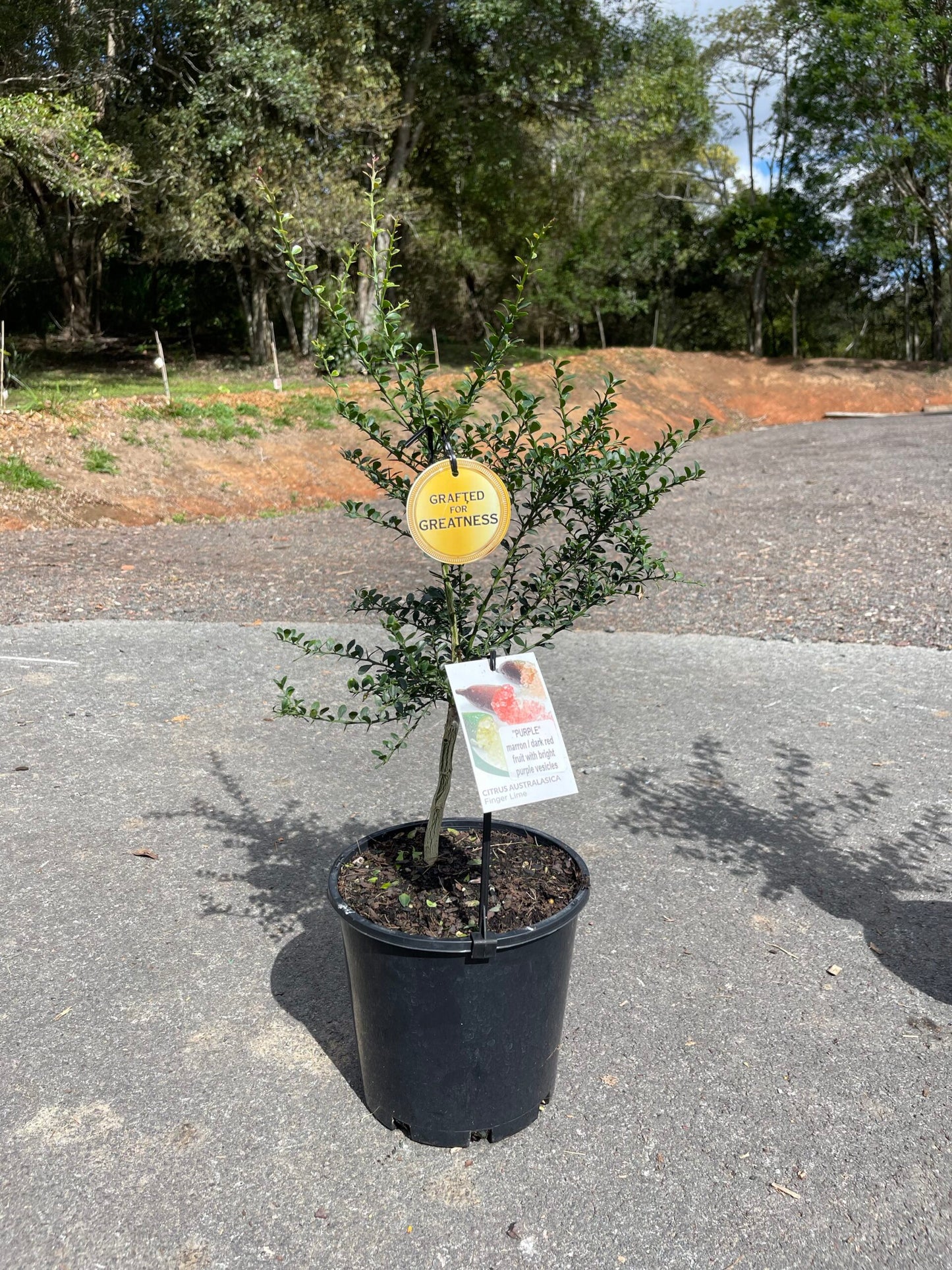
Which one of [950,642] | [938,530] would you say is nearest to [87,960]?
[950,642]

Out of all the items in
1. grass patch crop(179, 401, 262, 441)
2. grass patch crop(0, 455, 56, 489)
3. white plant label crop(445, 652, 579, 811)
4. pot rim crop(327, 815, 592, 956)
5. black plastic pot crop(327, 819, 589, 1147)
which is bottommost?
black plastic pot crop(327, 819, 589, 1147)

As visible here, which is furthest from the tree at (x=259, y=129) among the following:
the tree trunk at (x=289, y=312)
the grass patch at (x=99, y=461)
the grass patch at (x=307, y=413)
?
the grass patch at (x=99, y=461)

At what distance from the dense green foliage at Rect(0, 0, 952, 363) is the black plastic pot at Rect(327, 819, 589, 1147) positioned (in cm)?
1582

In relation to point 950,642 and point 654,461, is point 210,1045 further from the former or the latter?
point 950,642

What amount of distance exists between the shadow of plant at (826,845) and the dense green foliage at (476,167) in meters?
14.8

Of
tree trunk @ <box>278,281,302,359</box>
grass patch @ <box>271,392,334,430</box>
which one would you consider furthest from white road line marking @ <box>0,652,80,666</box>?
tree trunk @ <box>278,281,302,359</box>

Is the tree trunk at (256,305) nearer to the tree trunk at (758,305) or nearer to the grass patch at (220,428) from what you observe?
the grass patch at (220,428)

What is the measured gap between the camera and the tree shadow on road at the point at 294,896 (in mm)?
3084

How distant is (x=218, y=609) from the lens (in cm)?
785

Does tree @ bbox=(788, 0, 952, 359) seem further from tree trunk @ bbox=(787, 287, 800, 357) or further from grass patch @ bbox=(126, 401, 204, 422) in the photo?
grass patch @ bbox=(126, 401, 204, 422)

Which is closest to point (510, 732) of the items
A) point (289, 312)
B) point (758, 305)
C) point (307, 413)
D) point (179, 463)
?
point (179, 463)

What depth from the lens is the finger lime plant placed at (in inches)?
98.4

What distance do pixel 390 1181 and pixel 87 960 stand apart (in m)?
1.46

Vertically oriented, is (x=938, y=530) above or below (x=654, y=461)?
below
